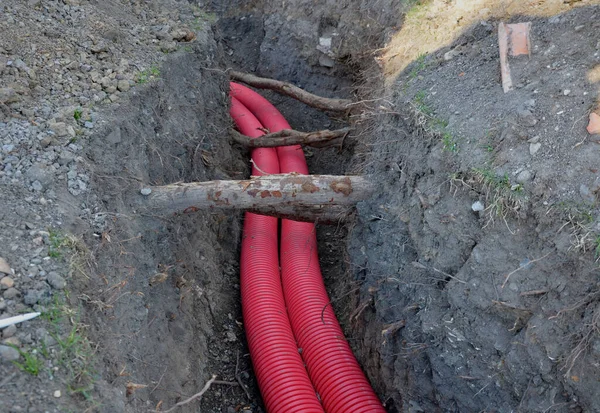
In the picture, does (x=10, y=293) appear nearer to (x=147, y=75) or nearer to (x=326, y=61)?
(x=147, y=75)

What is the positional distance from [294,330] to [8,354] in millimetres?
2493

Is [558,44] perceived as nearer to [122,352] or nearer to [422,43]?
[422,43]

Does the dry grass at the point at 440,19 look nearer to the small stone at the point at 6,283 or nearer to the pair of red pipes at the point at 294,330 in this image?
the pair of red pipes at the point at 294,330

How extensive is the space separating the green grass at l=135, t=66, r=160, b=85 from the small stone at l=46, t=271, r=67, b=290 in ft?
7.28

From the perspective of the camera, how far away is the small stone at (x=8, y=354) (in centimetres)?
245

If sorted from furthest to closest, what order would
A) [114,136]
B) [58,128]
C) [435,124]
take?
[435,124] < [114,136] < [58,128]

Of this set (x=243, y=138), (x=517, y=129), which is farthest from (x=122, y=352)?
(x=243, y=138)

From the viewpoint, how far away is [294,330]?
4.48 metres

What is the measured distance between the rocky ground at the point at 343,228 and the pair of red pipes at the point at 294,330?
0.23 metres

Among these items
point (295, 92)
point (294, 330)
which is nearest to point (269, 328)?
point (294, 330)

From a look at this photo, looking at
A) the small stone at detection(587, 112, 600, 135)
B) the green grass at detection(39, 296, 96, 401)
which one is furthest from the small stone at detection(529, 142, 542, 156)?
the green grass at detection(39, 296, 96, 401)

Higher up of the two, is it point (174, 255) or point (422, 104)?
point (422, 104)

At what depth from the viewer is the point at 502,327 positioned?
329 cm

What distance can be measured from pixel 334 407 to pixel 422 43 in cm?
367
